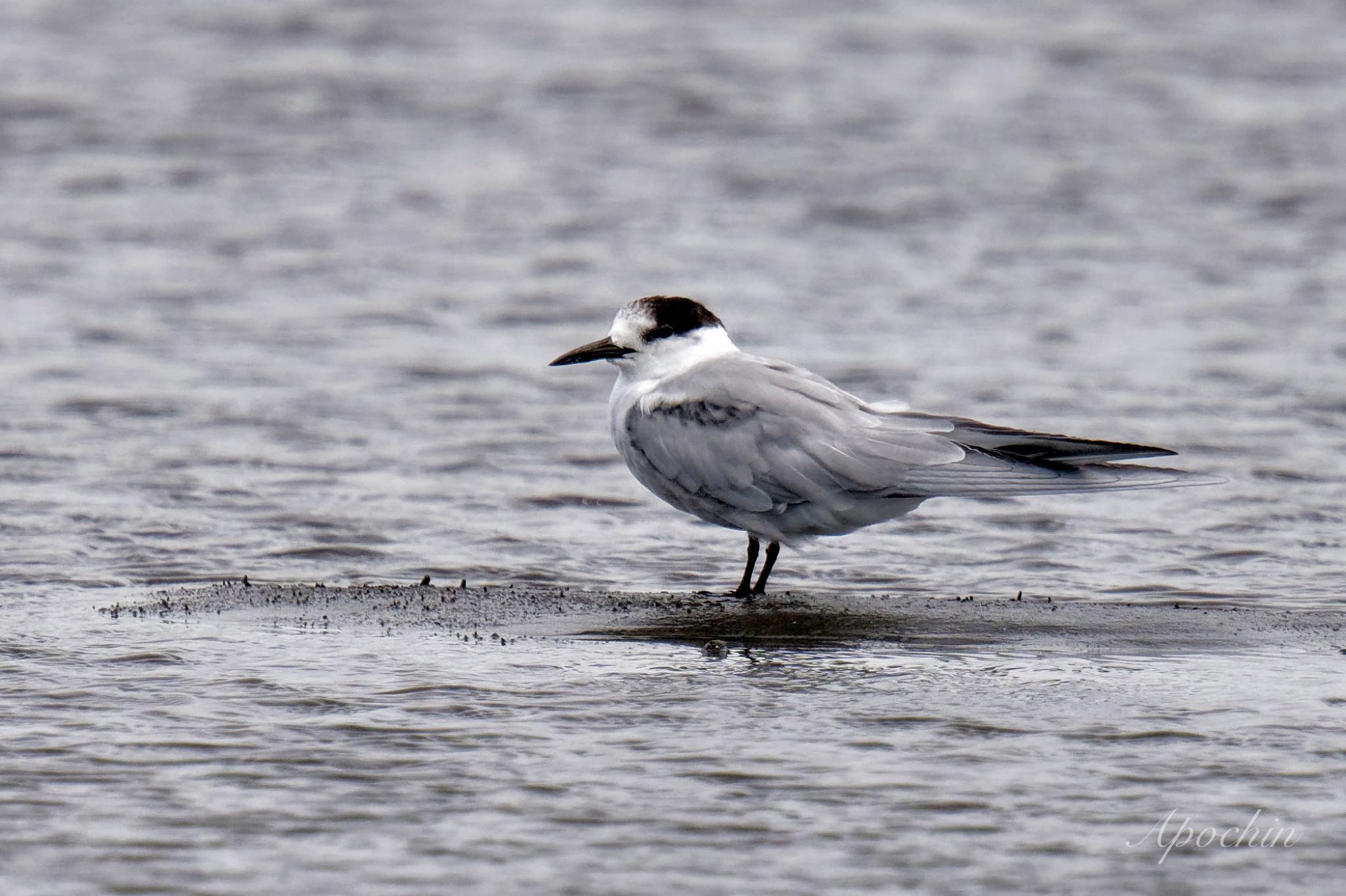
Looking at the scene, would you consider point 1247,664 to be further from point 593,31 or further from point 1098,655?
point 593,31

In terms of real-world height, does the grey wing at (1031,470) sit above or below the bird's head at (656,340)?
below

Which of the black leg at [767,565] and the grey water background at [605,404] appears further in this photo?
the black leg at [767,565]

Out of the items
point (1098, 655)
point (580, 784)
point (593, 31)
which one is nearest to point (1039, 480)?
point (1098, 655)

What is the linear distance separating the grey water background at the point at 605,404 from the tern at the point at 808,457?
1.27ft

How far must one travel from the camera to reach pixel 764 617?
231 inches

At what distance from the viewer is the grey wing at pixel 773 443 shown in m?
6.07

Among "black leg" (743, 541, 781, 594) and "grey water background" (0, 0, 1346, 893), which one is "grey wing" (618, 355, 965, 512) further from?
"grey water background" (0, 0, 1346, 893)

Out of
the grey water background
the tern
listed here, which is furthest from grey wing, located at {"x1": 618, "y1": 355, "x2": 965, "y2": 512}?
the grey water background

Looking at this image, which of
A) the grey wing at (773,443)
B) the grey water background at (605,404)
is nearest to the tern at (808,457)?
the grey wing at (773,443)

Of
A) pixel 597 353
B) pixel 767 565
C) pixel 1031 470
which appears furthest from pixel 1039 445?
pixel 597 353

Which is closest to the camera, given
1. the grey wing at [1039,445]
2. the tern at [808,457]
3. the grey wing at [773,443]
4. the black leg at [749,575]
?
the grey wing at [1039,445]

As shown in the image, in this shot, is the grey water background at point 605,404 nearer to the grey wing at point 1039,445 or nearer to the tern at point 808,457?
the tern at point 808,457

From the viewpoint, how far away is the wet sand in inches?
220

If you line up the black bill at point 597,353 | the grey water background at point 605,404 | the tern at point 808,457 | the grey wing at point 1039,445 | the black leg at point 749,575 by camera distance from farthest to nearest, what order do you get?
the black bill at point 597,353
the black leg at point 749,575
the tern at point 808,457
the grey wing at point 1039,445
the grey water background at point 605,404
